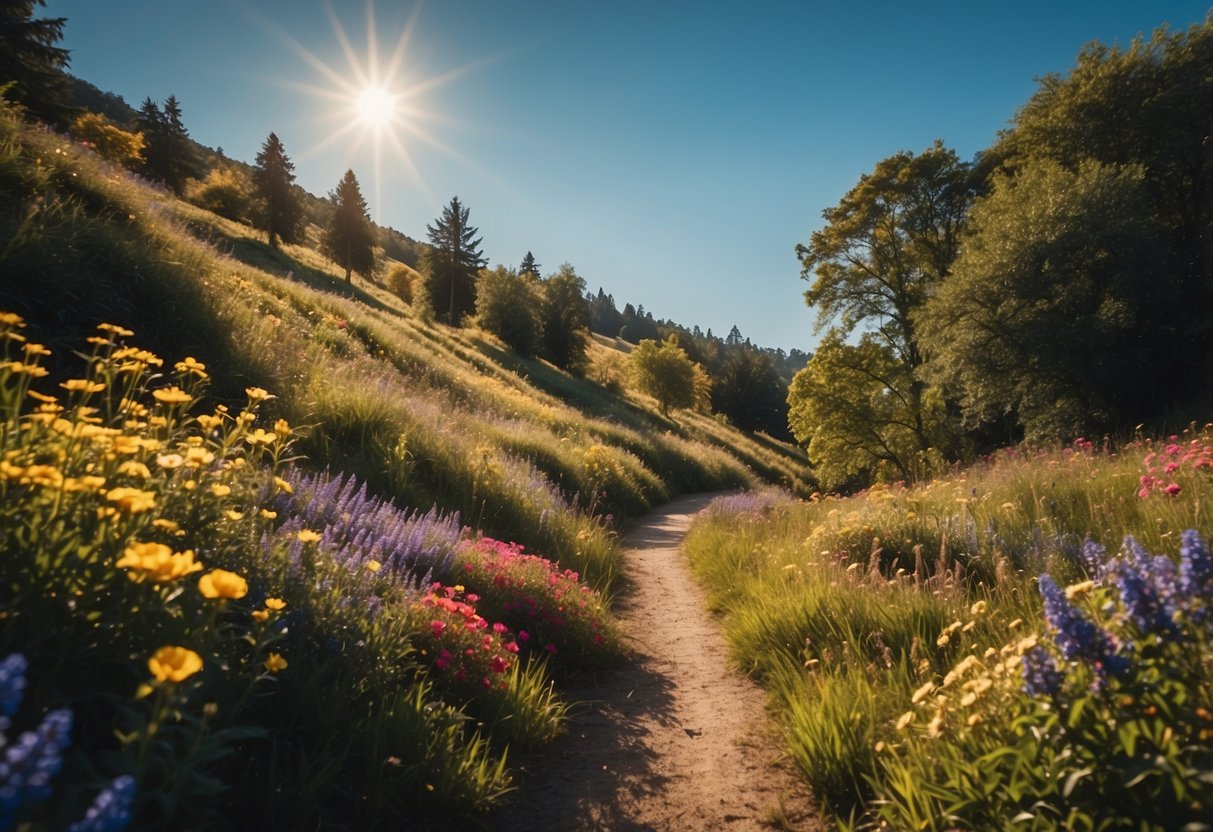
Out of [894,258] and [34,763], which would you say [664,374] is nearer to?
[894,258]

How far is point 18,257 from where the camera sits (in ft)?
15.2

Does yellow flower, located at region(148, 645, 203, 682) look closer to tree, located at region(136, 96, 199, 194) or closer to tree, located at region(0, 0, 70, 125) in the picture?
tree, located at region(0, 0, 70, 125)

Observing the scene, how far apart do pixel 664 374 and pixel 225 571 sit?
156ft

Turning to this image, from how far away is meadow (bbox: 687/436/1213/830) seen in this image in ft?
5.34

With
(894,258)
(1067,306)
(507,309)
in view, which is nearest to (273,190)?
(507,309)

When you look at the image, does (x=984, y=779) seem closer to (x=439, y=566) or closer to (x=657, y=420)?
(x=439, y=566)

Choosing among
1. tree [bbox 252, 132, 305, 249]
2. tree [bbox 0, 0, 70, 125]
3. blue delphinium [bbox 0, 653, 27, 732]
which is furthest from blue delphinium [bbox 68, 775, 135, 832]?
tree [bbox 252, 132, 305, 249]

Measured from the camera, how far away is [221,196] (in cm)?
4881

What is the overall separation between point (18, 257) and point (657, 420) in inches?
1528

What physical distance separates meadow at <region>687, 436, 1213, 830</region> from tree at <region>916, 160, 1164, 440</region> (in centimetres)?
805

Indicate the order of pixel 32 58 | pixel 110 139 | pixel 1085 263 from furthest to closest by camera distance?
pixel 110 139
pixel 32 58
pixel 1085 263

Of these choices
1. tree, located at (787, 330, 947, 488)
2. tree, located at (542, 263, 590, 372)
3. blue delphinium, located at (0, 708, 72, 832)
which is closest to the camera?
A: blue delphinium, located at (0, 708, 72, 832)

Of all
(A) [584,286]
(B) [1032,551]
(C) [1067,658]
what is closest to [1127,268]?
(B) [1032,551]

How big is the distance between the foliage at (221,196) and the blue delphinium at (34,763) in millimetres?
57931
